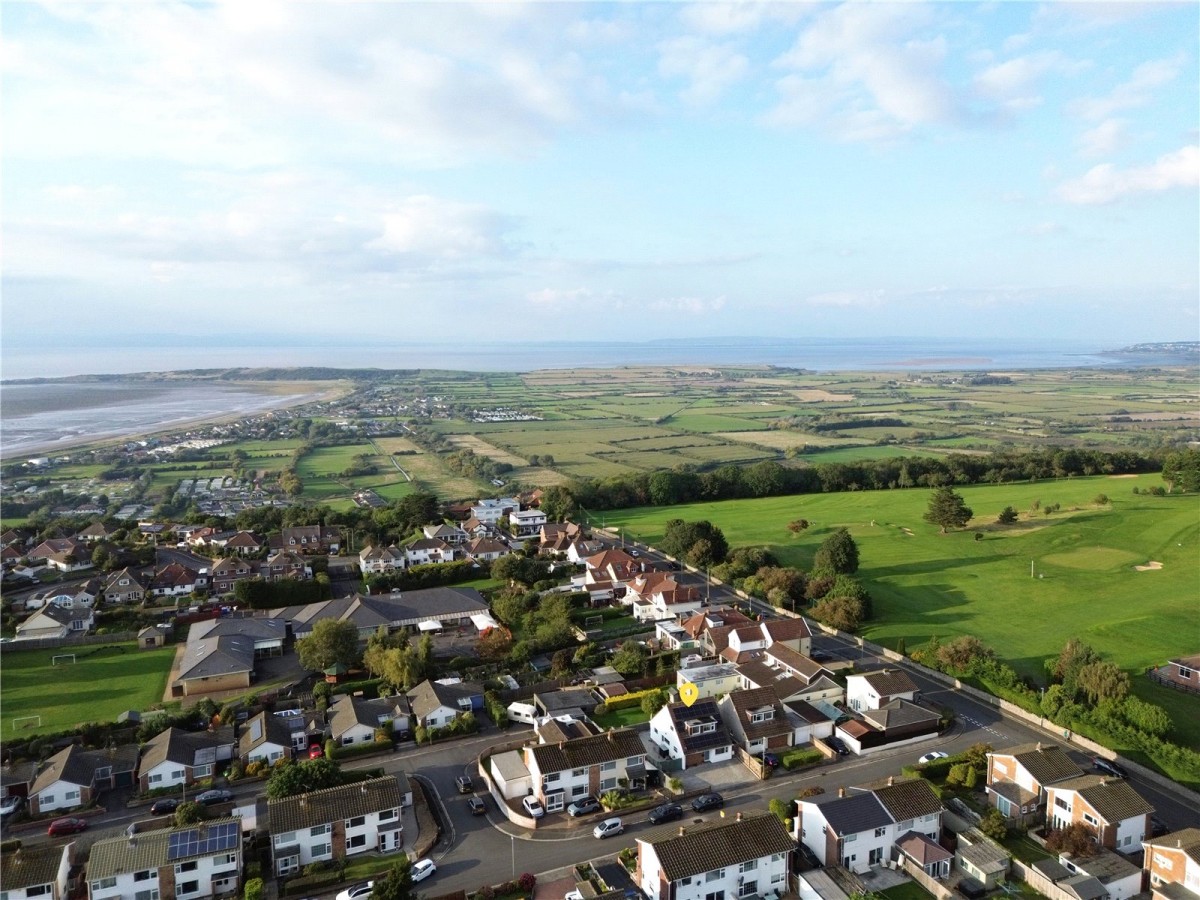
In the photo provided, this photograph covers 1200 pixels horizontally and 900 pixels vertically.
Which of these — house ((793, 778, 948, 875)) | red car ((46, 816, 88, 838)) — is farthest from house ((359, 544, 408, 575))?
house ((793, 778, 948, 875))

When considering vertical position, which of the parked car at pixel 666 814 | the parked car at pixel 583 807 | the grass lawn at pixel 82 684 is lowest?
the grass lawn at pixel 82 684

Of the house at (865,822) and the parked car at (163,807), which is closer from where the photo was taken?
the house at (865,822)

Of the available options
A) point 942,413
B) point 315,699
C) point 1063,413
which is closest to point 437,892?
point 315,699

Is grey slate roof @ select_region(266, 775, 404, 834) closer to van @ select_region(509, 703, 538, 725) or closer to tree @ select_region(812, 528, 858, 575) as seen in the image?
van @ select_region(509, 703, 538, 725)

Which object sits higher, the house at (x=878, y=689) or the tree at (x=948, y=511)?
the tree at (x=948, y=511)

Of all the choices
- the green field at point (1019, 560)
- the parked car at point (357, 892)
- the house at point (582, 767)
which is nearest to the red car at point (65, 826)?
the parked car at point (357, 892)

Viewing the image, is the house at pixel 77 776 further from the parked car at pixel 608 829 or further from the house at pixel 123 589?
the house at pixel 123 589
